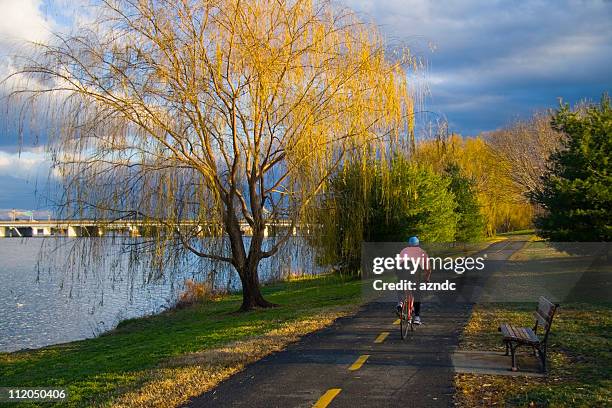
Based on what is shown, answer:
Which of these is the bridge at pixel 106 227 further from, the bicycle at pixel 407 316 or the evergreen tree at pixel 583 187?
the evergreen tree at pixel 583 187

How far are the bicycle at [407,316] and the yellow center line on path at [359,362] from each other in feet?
5.21

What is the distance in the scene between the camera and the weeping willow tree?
48.2 ft

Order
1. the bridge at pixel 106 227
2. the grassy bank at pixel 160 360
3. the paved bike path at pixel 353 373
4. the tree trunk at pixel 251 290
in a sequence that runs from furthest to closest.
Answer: the tree trunk at pixel 251 290
the bridge at pixel 106 227
the grassy bank at pixel 160 360
the paved bike path at pixel 353 373

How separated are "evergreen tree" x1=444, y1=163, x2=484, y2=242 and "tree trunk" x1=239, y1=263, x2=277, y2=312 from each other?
29.5 m

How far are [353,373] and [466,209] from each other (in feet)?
133

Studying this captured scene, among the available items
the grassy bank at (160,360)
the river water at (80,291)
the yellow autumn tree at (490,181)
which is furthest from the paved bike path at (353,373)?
the yellow autumn tree at (490,181)

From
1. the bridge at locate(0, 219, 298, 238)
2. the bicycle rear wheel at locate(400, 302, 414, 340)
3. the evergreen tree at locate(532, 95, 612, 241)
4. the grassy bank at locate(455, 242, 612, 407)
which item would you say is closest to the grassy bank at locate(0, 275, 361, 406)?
the bicycle rear wheel at locate(400, 302, 414, 340)

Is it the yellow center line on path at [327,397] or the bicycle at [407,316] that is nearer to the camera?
the yellow center line on path at [327,397]

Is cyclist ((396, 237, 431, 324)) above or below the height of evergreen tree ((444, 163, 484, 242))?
below

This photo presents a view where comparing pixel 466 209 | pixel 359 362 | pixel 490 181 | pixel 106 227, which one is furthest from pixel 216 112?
pixel 490 181

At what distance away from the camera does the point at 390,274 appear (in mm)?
28172

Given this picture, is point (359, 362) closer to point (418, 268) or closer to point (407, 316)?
point (407, 316)

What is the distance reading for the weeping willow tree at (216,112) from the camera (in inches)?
579

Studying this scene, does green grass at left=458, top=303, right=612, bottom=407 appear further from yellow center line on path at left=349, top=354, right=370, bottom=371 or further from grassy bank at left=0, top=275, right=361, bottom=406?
grassy bank at left=0, top=275, right=361, bottom=406
